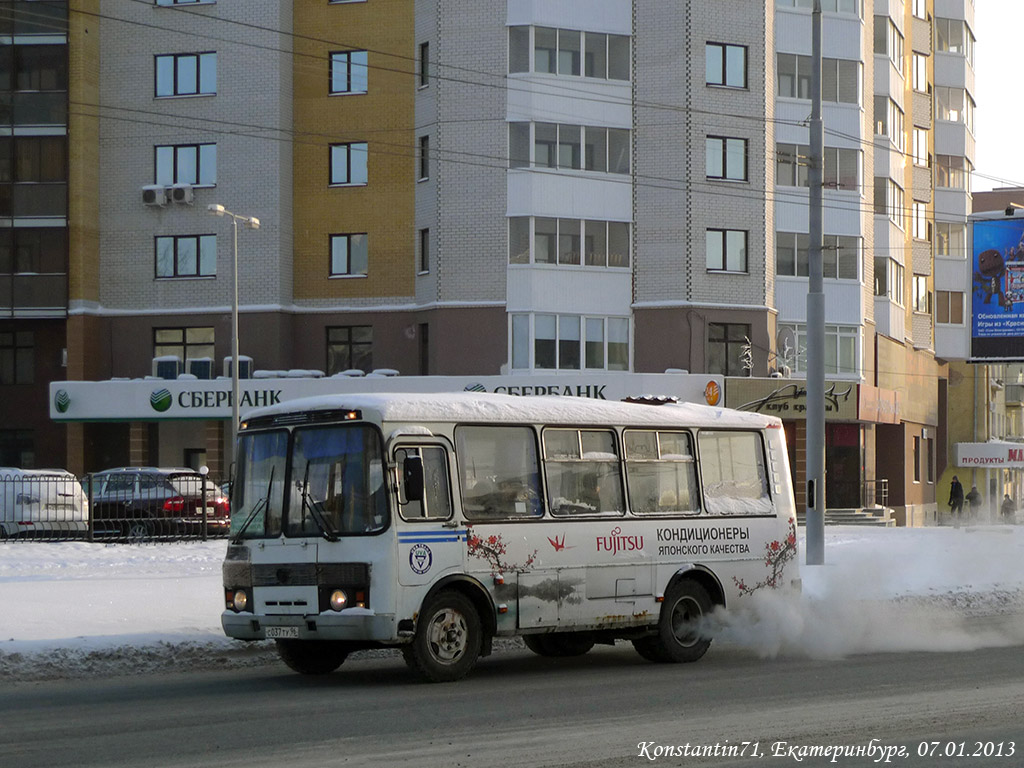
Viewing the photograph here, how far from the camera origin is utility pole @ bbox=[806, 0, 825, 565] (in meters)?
22.9

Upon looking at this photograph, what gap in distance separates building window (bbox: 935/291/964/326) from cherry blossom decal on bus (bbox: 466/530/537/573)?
55073 millimetres

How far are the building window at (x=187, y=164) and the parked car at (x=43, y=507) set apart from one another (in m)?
21.1

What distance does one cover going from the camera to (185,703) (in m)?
11.8

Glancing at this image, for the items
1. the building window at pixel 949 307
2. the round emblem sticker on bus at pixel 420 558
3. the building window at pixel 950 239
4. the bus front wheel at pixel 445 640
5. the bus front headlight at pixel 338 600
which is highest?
the building window at pixel 950 239

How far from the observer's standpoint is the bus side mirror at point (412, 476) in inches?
508

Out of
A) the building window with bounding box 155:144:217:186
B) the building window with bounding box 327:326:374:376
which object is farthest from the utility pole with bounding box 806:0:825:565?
the building window with bounding box 155:144:217:186

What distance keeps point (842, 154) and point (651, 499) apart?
38.3m

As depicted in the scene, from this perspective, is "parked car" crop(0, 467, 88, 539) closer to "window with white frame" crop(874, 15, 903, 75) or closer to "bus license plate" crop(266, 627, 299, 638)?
"bus license plate" crop(266, 627, 299, 638)

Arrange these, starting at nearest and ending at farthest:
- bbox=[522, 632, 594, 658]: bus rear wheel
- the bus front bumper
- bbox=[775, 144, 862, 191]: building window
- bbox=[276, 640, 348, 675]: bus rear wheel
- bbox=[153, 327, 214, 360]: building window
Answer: the bus front bumper → bbox=[276, 640, 348, 675]: bus rear wheel → bbox=[522, 632, 594, 658]: bus rear wheel → bbox=[153, 327, 214, 360]: building window → bbox=[775, 144, 862, 191]: building window

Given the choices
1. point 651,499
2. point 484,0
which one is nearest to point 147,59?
point 484,0

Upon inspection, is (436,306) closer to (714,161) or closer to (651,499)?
(714,161)

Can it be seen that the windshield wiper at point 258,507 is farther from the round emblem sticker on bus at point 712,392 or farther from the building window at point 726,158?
the building window at point 726,158

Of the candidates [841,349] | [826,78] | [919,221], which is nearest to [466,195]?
[826,78]

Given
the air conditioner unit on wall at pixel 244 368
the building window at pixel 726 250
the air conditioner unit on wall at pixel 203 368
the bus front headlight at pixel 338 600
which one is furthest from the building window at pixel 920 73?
the bus front headlight at pixel 338 600
